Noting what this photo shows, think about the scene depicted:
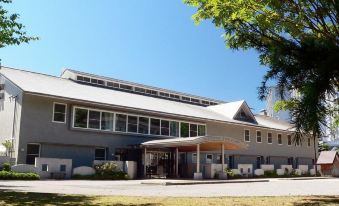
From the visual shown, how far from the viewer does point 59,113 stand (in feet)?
100.0

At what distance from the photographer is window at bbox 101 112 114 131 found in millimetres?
32781

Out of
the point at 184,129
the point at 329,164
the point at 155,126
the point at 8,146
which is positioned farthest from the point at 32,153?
the point at 329,164

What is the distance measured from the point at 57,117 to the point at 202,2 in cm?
2079

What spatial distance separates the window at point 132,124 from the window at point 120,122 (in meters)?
0.44

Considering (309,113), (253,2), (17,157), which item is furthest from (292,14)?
(17,157)

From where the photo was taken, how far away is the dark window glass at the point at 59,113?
30.3m

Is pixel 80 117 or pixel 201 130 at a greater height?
pixel 80 117

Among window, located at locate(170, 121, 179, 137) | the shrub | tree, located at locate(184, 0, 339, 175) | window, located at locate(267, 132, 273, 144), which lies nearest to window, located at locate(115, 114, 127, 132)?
window, located at locate(170, 121, 179, 137)

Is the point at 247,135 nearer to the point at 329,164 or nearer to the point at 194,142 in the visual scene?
the point at 329,164

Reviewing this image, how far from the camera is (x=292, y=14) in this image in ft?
35.9

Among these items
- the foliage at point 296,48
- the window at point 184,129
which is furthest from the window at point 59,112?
the foliage at point 296,48

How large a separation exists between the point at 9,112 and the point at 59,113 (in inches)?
148

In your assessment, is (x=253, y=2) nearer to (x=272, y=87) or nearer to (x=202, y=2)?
(x=202, y=2)

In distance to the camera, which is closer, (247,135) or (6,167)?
(6,167)
